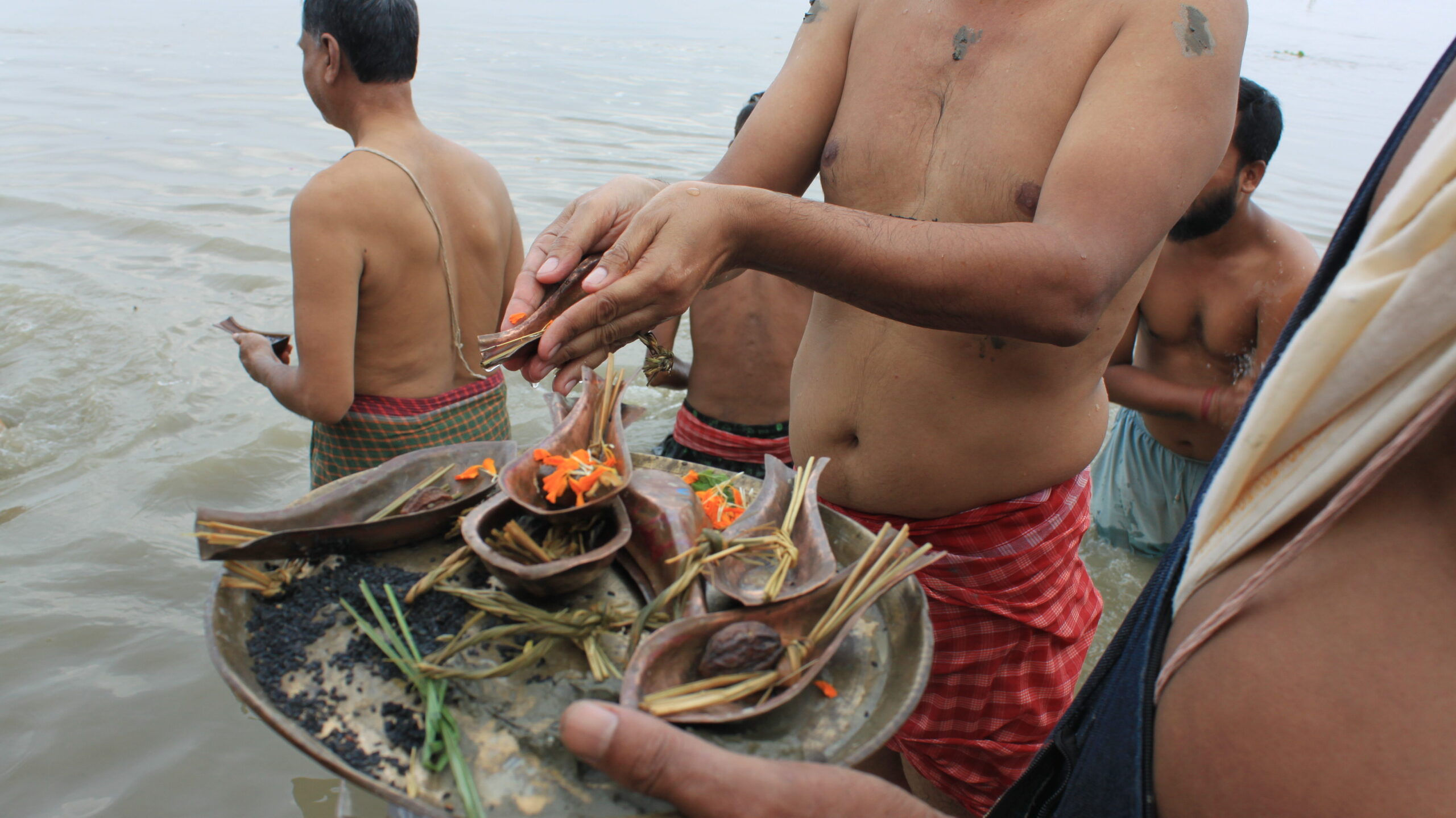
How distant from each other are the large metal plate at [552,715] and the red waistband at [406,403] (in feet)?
7.09

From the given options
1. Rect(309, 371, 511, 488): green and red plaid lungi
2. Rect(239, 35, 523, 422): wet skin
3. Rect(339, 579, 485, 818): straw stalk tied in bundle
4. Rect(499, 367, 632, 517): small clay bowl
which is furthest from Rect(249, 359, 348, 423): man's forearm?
Rect(339, 579, 485, 818): straw stalk tied in bundle

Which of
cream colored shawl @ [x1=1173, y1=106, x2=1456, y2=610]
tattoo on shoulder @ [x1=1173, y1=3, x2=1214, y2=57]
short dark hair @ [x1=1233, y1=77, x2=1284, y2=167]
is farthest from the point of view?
short dark hair @ [x1=1233, y1=77, x2=1284, y2=167]

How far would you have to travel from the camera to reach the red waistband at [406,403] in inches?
135

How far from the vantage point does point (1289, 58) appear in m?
24.8

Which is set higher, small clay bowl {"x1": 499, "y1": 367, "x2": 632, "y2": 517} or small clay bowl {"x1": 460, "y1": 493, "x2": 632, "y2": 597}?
small clay bowl {"x1": 499, "y1": 367, "x2": 632, "y2": 517}

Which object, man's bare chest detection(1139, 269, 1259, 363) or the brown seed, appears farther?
man's bare chest detection(1139, 269, 1259, 363)

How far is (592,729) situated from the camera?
0.92m

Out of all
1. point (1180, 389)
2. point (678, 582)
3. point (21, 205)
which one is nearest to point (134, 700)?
point (678, 582)

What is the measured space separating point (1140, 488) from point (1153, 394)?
81 centimetres

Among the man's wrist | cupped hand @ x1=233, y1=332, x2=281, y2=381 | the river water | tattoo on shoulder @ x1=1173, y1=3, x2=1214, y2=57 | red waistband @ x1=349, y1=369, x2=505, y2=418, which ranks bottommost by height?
the river water

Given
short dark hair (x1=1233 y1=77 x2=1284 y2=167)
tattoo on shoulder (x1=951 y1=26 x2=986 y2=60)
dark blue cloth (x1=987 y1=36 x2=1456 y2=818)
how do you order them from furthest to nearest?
1. short dark hair (x1=1233 y1=77 x2=1284 y2=167)
2. tattoo on shoulder (x1=951 y1=26 x2=986 y2=60)
3. dark blue cloth (x1=987 y1=36 x2=1456 y2=818)

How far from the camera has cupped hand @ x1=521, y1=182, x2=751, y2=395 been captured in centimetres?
154

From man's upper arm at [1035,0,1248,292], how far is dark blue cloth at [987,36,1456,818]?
562 millimetres

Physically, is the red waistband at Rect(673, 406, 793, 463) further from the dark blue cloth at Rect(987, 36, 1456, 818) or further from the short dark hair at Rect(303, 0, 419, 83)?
the dark blue cloth at Rect(987, 36, 1456, 818)
